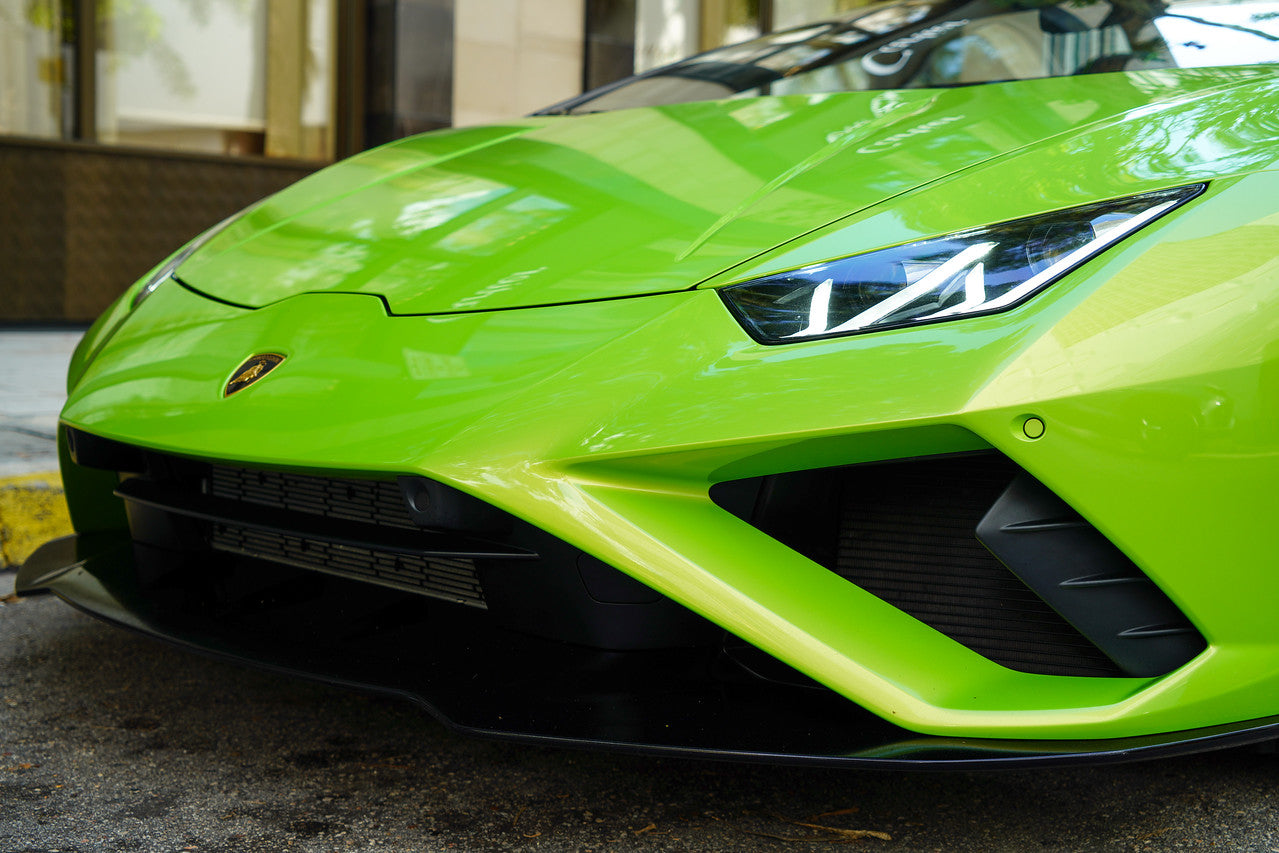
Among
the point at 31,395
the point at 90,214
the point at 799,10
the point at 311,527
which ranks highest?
the point at 799,10

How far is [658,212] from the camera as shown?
1.78 metres

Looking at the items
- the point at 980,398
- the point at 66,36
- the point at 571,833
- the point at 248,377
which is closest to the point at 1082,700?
the point at 980,398

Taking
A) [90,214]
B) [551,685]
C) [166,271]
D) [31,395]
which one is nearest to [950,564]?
[551,685]

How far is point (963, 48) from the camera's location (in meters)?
2.48

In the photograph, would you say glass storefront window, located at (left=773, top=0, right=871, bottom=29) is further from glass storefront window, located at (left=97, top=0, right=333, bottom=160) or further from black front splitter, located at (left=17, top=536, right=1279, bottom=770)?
black front splitter, located at (left=17, top=536, right=1279, bottom=770)

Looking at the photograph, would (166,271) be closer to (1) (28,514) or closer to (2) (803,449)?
(1) (28,514)

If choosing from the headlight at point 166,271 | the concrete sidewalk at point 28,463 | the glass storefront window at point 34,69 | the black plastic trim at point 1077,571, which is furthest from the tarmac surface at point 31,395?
the black plastic trim at point 1077,571

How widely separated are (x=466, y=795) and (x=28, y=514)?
1.73m

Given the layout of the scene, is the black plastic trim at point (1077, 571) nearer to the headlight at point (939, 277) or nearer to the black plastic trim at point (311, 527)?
the headlight at point (939, 277)

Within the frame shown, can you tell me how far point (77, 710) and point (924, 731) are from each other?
4.39 feet

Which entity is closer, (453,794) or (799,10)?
(453,794)

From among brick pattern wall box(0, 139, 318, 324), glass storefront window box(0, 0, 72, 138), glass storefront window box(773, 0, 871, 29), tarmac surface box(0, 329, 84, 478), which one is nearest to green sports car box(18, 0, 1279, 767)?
tarmac surface box(0, 329, 84, 478)

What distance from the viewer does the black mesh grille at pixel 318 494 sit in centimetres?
166

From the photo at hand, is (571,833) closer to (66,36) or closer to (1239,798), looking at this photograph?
(1239,798)
